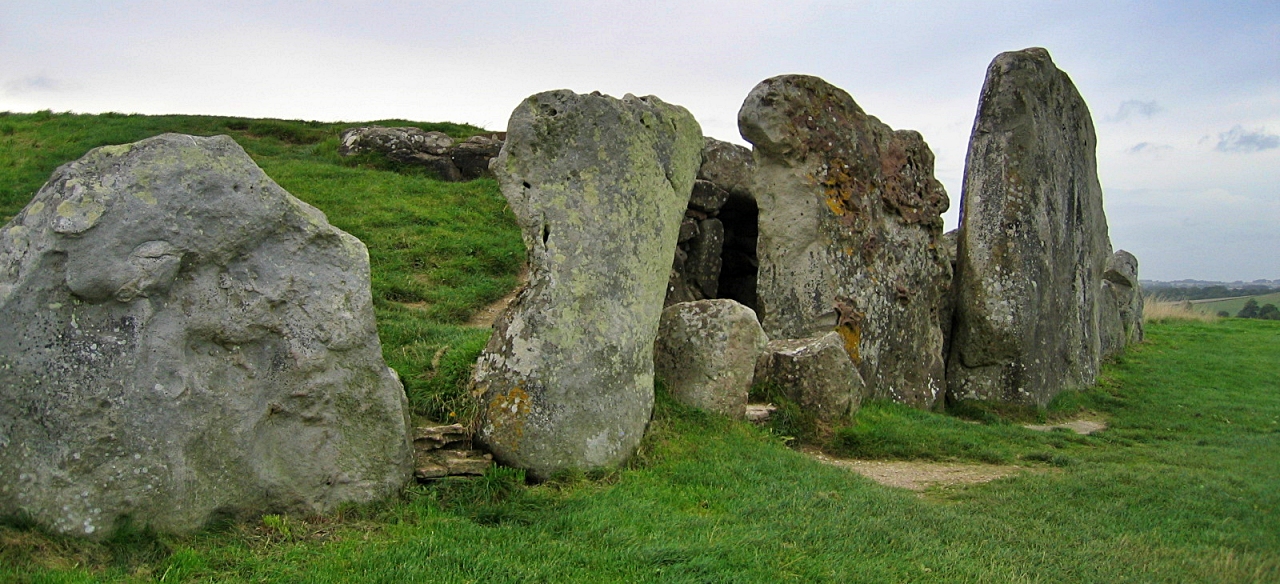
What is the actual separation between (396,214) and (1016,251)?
9.19 m

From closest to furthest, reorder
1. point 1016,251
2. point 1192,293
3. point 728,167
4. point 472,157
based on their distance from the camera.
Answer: point 1016,251 → point 728,167 → point 472,157 → point 1192,293

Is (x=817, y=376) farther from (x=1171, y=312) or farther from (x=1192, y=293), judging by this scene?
(x=1192, y=293)

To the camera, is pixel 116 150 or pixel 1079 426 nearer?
pixel 116 150

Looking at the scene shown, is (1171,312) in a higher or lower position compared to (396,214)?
lower

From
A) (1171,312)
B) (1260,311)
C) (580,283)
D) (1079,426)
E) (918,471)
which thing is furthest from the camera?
(1260,311)

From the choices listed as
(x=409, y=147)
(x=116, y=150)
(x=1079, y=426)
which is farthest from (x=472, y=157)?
(x=116, y=150)

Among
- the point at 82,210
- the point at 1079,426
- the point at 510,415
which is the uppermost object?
the point at 82,210

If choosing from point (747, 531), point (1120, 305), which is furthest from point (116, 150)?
point (1120, 305)

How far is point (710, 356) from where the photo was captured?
330 inches

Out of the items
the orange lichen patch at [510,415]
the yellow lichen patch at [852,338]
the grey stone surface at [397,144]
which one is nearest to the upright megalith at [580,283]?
the orange lichen patch at [510,415]

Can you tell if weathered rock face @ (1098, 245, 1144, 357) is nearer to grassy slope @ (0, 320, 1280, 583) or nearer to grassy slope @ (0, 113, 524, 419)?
grassy slope @ (0, 320, 1280, 583)

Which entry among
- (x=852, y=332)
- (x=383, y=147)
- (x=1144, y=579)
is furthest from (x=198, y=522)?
(x=383, y=147)

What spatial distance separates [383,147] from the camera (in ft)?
→ 64.8

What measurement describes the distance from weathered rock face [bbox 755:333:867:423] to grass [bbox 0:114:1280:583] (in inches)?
10.6
